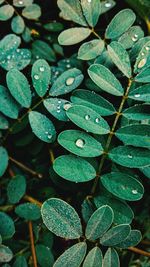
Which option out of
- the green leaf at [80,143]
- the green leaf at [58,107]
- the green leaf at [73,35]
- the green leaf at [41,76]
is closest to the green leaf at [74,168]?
the green leaf at [80,143]

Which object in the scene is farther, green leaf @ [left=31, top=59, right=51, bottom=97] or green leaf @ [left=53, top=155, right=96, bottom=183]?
green leaf @ [left=31, top=59, right=51, bottom=97]

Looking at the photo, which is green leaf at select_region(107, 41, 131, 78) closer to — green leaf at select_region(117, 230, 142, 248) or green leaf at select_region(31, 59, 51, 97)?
green leaf at select_region(31, 59, 51, 97)

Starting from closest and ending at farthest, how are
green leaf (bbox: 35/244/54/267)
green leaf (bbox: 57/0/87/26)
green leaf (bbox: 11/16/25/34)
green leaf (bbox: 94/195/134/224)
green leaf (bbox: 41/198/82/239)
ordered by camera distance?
green leaf (bbox: 41/198/82/239)
green leaf (bbox: 94/195/134/224)
green leaf (bbox: 35/244/54/267)
green leaf (bbox: 57/0/87/26)
green leaf (bbox: 11/16/25/34)

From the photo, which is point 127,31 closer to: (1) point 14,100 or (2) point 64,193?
(1) point 14,100

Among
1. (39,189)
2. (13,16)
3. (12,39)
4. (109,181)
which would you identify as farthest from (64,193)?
(13,16)

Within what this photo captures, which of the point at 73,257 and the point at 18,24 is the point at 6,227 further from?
the point at 18,24

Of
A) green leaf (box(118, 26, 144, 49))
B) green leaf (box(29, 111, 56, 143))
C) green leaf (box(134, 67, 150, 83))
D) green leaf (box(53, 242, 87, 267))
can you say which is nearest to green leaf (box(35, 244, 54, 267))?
green leaf (box(53, 242, 87, 267))
